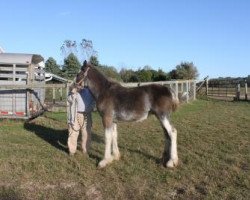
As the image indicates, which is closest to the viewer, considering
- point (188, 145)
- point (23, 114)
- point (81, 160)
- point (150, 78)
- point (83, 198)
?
point (83, 198)

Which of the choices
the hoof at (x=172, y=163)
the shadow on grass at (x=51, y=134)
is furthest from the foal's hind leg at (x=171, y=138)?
the shadow on grass at (x=51, y=134)

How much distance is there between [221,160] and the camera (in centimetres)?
862

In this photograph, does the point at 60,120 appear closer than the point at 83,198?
No

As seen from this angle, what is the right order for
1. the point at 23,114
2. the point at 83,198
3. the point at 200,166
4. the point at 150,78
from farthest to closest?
the point at 150,78, the point at 23,114, the point at 200,166, the point at 83,198

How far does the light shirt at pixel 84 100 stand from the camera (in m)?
9.34

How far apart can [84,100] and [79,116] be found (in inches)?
14.6

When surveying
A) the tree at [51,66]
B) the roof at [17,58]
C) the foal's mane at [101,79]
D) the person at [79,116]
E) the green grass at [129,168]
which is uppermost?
the tree at [51,66]

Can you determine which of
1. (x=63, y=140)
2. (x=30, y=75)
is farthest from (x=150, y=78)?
(x=63, y=140)

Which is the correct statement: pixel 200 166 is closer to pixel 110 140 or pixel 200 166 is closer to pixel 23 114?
pixel 110 140

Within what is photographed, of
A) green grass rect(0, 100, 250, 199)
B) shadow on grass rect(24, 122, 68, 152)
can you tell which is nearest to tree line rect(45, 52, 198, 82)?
shadow on grass rect(24, 122, 68, 152)

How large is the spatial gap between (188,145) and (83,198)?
4.45m

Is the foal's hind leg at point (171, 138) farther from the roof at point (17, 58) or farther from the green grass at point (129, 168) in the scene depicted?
the roof at point (17, 58)

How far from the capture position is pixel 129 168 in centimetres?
798

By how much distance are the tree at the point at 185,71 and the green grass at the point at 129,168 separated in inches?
1552
